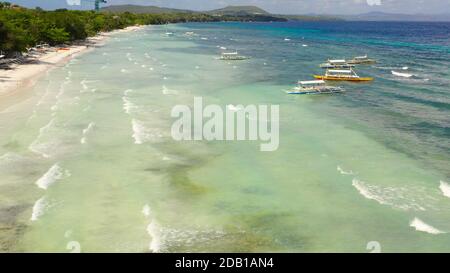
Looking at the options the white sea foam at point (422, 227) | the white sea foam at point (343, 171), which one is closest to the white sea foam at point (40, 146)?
the white sea foam at point (343, 171)

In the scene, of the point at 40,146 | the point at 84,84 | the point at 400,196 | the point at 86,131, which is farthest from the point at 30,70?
the point at 400,196

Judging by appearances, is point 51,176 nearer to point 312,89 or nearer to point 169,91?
point 169,91

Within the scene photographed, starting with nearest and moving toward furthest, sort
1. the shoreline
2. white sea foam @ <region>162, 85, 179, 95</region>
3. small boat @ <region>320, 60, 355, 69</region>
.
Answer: white sea foam @ <region>162, 85, 179, 95</region>
the shoreline
small boat @ <region>320, 60, 355, 69</region>

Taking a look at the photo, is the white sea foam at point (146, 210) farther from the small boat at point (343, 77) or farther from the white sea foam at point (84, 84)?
the small boat at point (343, 77)

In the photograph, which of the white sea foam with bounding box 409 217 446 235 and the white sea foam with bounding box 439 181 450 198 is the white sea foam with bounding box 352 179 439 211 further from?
the white sea foam with bounding box 409 217 446 235

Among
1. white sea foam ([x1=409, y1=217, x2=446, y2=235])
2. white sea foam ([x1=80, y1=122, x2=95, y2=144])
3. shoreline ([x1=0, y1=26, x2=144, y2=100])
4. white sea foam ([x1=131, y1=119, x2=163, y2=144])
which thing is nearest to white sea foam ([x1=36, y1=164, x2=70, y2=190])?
white sea foam ([x1=80, y1=122, x2=95, y2=144])
